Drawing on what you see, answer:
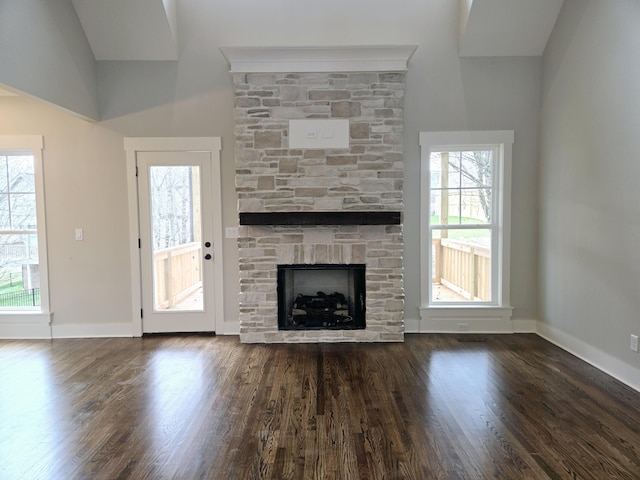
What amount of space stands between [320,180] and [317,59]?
1260mm

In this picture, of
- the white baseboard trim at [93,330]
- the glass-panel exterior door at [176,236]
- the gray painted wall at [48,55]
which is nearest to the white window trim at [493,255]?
the glass-panel exterior door at [176,236]

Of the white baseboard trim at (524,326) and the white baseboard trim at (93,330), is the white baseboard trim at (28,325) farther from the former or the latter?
the white baseboard trim at (524,326)

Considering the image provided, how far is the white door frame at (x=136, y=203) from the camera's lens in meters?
4.59

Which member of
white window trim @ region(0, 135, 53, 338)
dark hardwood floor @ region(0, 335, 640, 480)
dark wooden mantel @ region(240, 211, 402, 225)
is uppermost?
dark wooden mantel @ region(240, 211, 402, 225)

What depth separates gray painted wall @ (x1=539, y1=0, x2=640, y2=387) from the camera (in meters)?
3.26

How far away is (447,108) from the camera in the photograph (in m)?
4.58

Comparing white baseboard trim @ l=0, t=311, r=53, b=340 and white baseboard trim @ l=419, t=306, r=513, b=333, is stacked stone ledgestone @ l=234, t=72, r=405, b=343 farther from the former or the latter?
white baseboard trim @ l=0, t=311, r=53, b=340

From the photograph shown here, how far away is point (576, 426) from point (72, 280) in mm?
5080

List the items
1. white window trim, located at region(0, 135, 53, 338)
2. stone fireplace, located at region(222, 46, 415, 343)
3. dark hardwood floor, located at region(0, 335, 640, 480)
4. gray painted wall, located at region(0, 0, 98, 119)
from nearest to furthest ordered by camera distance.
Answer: dark hardwood floor, located at region(0, 335, 640, 480)
gray painted wall, located at region(0, 0, 98, 119)
stone fireplace, located at region(222, 46, 415, 343)
white window trim, located at region(0, 135, 53, 338)

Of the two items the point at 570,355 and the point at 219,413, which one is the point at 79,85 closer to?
the point at 219,413

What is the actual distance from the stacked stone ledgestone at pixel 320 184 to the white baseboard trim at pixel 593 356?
1.61m

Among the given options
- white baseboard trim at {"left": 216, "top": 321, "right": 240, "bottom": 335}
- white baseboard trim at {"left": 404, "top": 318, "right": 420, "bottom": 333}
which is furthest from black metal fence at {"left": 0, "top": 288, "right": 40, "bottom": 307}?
white baseboard trim at {"left": 404, "top": 318, "right": 420, "bottom": 333}

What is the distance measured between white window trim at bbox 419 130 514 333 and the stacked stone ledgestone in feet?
1.34


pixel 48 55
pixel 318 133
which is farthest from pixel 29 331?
pixel 318 133
